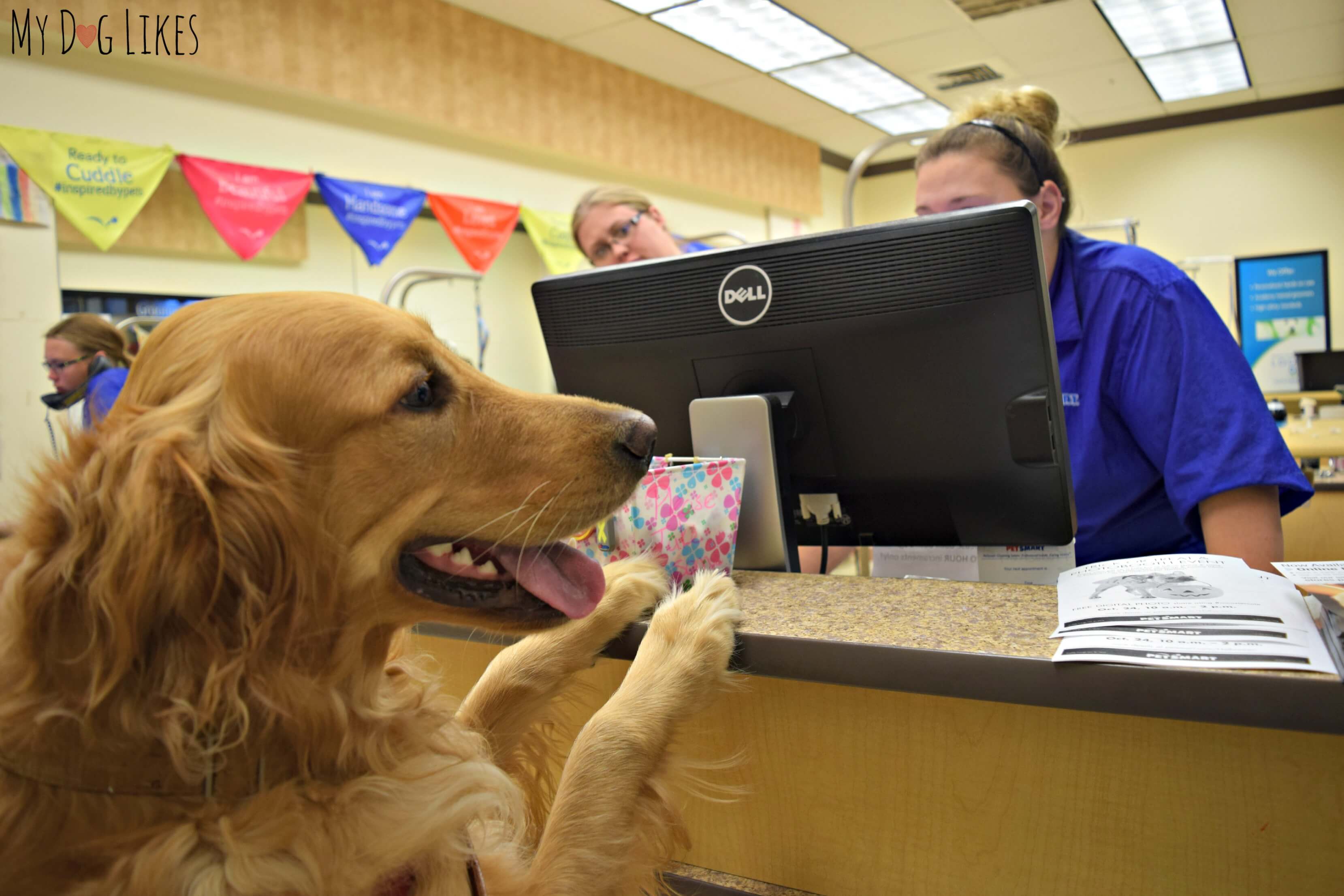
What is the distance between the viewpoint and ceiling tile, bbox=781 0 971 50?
6102 mm

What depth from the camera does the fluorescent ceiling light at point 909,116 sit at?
8.41 m

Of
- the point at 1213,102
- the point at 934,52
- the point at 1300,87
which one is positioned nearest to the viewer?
the point at 934,52

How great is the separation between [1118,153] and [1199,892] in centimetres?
1058

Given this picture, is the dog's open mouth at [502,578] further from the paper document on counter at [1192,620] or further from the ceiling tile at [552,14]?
the ceiling tile at [552,14]

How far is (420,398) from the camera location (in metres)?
0.91

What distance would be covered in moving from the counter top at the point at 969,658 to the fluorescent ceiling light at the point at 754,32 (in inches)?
227

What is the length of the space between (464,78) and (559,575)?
570 centimetres

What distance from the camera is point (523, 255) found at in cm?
750

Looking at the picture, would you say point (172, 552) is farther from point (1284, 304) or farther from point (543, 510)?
point (1284, 304)

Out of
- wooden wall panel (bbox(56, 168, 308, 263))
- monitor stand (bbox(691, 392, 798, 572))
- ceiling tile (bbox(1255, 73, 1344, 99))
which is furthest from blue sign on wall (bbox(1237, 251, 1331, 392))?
monitor stand (bbox(691, 392, 798, 572))

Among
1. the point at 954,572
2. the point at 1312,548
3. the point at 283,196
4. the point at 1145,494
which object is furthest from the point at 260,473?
the point at 283,196

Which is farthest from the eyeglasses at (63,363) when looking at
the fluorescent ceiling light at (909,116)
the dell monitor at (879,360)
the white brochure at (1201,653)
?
the fluorescent ceiling light at (909,116)

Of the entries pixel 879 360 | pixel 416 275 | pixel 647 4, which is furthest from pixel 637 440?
pixel 647 4

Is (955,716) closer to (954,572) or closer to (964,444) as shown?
(964,444)
